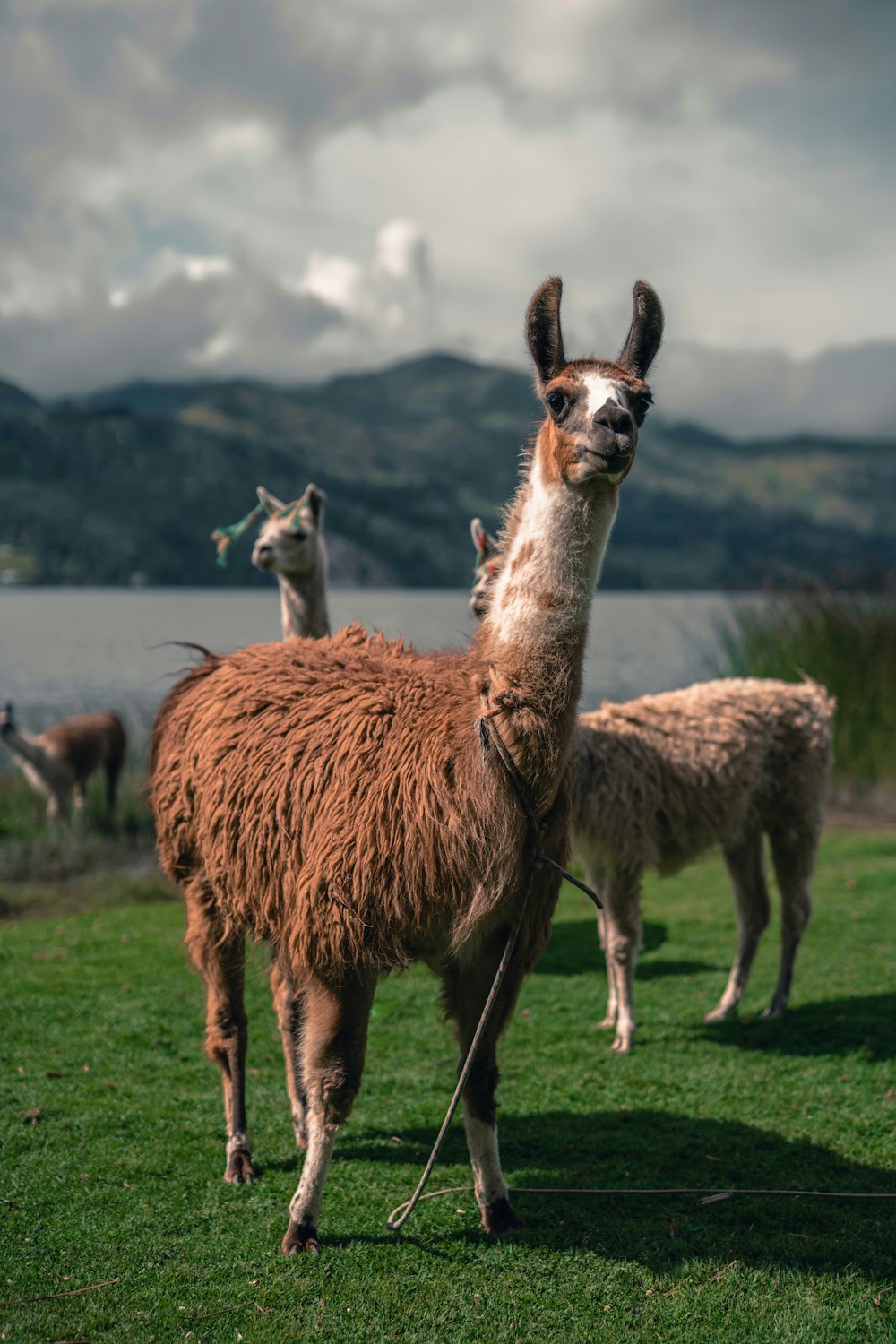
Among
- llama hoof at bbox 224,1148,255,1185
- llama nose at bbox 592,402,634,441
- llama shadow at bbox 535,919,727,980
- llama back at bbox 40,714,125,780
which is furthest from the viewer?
llama back at bbox 40,714,125,780

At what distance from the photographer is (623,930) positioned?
5.26 metres

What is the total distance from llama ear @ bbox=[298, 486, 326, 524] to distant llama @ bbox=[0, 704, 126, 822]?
5697 millimetres

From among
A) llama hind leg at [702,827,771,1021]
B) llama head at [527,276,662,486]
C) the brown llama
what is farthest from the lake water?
llama hind leg at [702,827,771,1021]

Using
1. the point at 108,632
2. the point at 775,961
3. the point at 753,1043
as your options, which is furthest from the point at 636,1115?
the point at 108,632

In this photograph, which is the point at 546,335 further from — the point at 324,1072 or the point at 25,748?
the point at 25,748

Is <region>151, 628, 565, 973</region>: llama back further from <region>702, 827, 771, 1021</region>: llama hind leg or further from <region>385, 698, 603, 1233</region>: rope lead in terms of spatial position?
<region>702, 827, 771, 1021</region>: llama hind leg

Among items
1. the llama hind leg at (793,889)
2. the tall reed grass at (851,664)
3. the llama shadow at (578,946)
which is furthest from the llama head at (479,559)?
the tall reed grass at (851,664)

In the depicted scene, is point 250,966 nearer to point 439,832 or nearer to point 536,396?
point 439,832

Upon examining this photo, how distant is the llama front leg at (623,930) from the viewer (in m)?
5.25

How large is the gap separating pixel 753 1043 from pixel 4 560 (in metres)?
76.1

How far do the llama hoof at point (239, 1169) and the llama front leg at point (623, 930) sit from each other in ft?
7.26

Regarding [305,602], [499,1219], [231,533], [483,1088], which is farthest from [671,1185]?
[231,533]

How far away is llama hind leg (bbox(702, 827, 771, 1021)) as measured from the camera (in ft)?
18.7

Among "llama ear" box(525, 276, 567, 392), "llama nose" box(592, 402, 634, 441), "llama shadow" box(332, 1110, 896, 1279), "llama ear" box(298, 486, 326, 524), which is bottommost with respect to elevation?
"llama shadow" box(332, 1110, 896, 1279)
